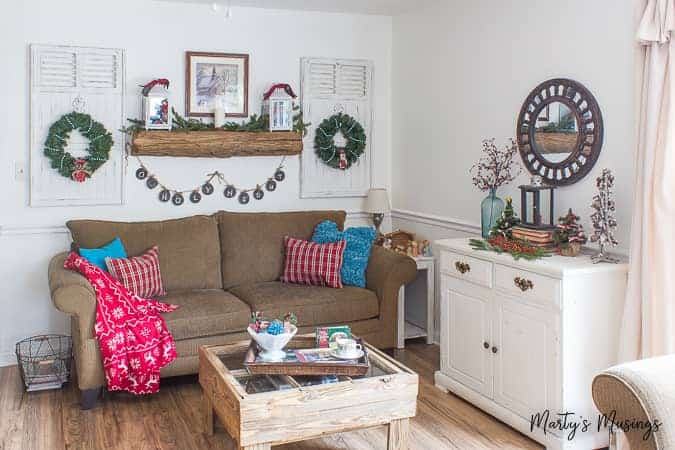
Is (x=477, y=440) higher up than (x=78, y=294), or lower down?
lower down

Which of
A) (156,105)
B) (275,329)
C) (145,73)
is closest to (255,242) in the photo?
(156,105)

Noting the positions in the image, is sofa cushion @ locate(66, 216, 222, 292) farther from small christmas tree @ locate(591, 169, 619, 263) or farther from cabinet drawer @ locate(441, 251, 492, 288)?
small christmas tree @ locate(591, 169, 619, 263)

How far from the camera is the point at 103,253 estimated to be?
4.27 metres

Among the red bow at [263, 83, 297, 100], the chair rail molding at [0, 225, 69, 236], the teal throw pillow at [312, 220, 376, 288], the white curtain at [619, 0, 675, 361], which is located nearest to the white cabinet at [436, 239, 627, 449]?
the white curtain at [619, 0, 675, 361]

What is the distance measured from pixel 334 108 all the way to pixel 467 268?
205 cm

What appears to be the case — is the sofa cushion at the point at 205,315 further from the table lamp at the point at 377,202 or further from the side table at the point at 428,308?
the table lamp at the point at 377,202

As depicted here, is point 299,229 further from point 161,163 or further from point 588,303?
point 588,303

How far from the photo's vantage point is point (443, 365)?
416 centimetres

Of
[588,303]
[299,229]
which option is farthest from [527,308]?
[299,229]

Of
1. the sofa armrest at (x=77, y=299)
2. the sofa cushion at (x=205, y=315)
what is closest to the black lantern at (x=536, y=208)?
the sofa cushion at (x=205, y=315)


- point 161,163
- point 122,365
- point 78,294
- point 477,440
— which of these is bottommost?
point 477,440

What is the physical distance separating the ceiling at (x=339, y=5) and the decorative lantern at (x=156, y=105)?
62 cm

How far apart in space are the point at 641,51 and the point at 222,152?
2814 millimetres

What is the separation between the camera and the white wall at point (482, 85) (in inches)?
139
